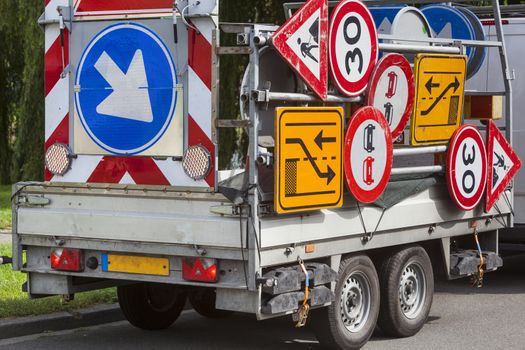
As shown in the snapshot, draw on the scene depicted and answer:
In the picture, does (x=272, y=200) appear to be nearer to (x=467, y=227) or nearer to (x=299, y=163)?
(x=299, y=163)

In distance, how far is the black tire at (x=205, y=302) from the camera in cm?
868

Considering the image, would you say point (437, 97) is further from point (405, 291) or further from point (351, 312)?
point (351, 312)

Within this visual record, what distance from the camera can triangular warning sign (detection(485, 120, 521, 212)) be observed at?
9078 millimetres

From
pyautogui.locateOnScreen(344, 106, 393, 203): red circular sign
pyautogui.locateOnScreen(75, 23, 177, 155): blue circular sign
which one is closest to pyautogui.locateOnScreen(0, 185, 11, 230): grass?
pyautogui.locateOnScreen(75, 23, 177, 155): blue circular sign

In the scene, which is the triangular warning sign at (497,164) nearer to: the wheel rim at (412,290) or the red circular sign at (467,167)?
the red circular sign at (467,167)

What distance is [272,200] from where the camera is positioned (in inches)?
272

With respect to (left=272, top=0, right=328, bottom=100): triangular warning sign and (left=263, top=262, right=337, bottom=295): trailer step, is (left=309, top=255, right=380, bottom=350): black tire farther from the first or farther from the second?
(left=272, top=0, right=328, bottom=100): triangular warning sign

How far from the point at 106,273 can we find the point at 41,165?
10078 mm

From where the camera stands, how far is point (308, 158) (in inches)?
275

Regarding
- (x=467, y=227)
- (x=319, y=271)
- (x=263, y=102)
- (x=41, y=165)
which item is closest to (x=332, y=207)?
(x=319, y=271)

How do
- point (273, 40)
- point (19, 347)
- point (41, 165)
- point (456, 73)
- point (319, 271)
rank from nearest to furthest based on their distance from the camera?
point (273, 40) → point (319, 271) → point (19, 347) → point (456, 73) → point (41, 165)

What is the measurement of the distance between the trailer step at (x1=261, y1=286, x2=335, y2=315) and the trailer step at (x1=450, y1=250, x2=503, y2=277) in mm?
1940

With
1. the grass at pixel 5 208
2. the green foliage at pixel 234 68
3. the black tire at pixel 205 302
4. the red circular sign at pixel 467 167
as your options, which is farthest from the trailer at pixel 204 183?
the green foliage at pixel 234 68

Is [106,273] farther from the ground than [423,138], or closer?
closer
